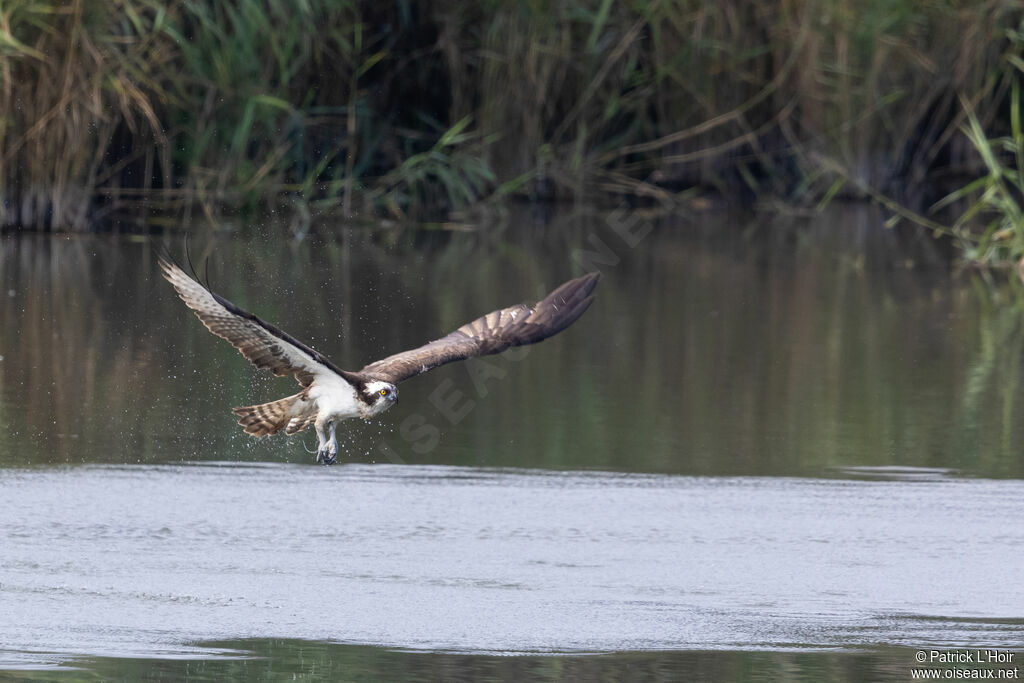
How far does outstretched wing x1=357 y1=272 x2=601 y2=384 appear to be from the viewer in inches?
297

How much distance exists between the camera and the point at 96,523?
7.29 m

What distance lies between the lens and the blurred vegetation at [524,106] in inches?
588

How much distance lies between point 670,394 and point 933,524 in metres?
2.58

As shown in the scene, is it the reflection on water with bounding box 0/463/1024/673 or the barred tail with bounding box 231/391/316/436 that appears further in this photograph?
the barred tail with bounding box 231/391/316/436

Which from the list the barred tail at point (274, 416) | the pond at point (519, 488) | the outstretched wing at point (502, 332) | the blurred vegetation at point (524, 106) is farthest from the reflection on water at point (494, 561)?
the blurred vegetation at point (524, 106)

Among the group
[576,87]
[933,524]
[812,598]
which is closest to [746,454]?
[933,524]

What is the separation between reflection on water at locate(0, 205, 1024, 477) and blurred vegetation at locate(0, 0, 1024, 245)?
770 millimetres

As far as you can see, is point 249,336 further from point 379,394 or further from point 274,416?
point 274,416

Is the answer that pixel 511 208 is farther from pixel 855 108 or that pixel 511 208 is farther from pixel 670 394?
pixel 670 394

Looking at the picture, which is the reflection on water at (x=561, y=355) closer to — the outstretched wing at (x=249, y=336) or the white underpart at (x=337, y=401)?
the white underpart at (x=337, y=401)

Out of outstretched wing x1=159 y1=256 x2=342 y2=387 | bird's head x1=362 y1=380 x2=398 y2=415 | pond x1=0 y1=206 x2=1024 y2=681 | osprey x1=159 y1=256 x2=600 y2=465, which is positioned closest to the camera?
pond x1=0 y1=206 x2=1024 y2=681

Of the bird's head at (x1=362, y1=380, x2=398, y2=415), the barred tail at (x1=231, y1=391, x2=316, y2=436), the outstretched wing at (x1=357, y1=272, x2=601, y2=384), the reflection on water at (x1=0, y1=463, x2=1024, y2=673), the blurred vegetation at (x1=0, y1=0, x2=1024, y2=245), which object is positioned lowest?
the reflection on water at (x1=0, y1=463, x2=1024, y2=673)

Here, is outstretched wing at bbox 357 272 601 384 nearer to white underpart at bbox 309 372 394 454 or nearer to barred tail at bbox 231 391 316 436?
white underpart at bbox 309 372 394 454

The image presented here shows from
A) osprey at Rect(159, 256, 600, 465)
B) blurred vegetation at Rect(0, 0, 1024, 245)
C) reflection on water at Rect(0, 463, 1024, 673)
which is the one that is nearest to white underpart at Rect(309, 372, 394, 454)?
osprey at Rect(159, 256, 600, 465)
